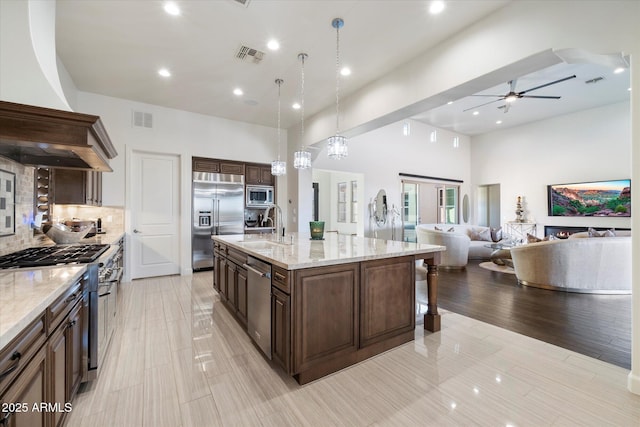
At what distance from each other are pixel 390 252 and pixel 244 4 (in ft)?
8.93

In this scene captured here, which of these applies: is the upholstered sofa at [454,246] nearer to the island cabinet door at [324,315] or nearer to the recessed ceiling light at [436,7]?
the island cabinet door at [324,315]

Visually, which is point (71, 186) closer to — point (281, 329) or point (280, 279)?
point (280, 279)

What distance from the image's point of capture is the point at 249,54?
11.2ft

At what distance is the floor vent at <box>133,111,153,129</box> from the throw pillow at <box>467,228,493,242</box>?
7834mm

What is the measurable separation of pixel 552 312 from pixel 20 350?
4591 mm

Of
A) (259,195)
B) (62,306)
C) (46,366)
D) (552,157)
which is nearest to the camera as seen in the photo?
(46,366)

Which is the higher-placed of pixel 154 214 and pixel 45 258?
pixel 154 214

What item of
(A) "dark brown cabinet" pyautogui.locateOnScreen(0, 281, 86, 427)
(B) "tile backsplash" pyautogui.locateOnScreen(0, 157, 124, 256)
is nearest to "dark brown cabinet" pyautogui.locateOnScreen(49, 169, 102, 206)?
(B) "tile backsplash" pyautogui.locateOnScreen(0, 157, 124, 256)

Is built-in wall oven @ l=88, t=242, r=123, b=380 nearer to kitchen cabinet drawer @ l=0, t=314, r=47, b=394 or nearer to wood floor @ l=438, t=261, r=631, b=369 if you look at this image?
kitchen cabinet drawer @ l=0, t=314, r=47, b=394

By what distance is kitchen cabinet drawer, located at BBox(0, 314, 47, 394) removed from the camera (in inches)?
34.9

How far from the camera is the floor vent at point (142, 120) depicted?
4.81 m

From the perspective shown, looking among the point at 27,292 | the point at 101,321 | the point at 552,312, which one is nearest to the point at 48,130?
the point at 27,292

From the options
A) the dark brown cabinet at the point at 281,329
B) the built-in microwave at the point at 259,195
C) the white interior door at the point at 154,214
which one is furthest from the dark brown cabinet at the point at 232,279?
the built-in microwave at the point at 259,195

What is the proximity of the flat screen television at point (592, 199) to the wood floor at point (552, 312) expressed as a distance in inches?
161
